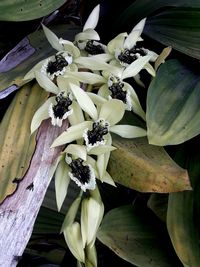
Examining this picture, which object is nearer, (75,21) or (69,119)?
(69,119)

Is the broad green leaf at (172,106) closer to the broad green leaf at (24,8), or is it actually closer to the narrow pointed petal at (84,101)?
the narrow pointed petal at (84,101)

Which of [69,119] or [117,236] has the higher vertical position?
[69,119]

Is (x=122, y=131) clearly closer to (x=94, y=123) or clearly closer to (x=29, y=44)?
(x=94, y=123)

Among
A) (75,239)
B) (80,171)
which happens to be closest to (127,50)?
(80,171)

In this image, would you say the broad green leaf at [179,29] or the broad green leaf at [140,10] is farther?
the broad green leaf at [140,10]

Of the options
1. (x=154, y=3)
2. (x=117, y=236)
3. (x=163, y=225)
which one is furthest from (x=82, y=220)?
(x=154, y=3)

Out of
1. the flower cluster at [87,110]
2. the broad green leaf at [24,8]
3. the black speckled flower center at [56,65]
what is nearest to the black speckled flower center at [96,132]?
the flower cluster at [87,110]

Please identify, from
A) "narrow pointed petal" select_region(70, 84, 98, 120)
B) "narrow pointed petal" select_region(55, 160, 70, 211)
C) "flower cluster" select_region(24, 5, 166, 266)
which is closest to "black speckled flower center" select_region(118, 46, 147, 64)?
"flower cluster" select_region(24, 5, 166, 266)
